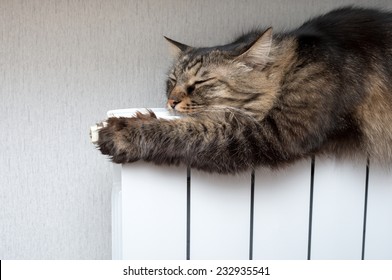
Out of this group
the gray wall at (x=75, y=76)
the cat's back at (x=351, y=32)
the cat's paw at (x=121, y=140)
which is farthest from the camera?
the gray wall at (x=75, y=76)

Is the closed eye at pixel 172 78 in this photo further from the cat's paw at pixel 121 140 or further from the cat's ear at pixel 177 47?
the cat's paw at pixel 121 140

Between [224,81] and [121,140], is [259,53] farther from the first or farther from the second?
[121,140]

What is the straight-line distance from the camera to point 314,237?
1.03 meters

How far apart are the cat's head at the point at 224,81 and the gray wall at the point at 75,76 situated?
288 mm

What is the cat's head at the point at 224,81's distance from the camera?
3.24 ft

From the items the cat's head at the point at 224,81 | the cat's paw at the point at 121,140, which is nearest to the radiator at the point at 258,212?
the cat's paw at the point at 121,140

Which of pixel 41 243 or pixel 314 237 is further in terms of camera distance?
pixel 41 243

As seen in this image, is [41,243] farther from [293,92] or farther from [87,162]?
[293,92]

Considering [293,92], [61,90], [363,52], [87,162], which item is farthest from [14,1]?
[363,52]

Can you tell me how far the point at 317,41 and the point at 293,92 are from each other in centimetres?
13

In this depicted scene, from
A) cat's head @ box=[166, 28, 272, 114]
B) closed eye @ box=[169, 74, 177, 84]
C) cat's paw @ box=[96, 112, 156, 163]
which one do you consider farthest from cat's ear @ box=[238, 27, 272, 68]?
cat's paw @ box=[96, 112, 156, 163]

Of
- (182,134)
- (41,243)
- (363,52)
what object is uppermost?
(363,52)

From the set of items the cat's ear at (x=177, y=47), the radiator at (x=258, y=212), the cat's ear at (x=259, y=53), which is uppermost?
the cat's ear at (x=177, y=47)

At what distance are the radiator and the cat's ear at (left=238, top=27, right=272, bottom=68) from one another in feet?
0.74
